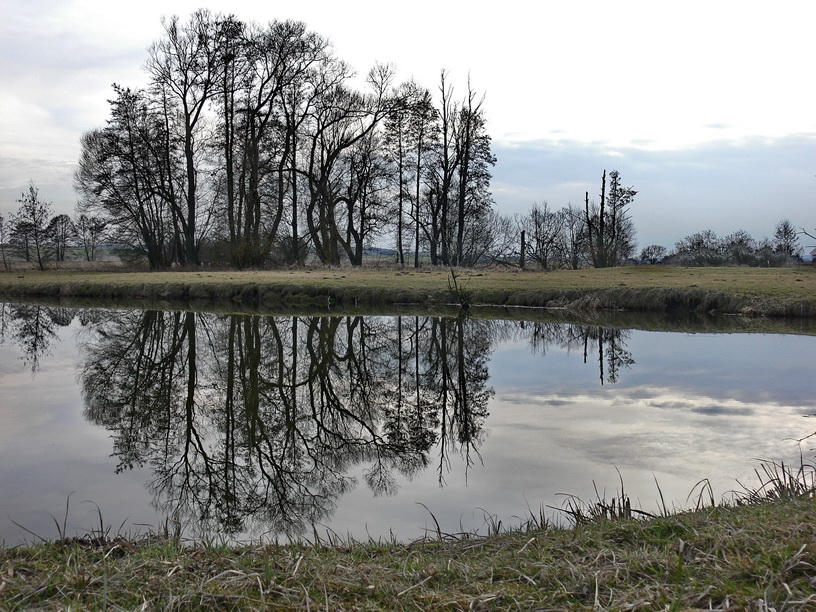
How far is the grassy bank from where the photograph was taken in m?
19.2

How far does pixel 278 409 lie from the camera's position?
8781mm

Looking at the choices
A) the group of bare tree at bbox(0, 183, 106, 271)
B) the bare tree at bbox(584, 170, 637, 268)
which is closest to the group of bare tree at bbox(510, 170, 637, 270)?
the bare tree at bbox(584, 170, 637, 268)

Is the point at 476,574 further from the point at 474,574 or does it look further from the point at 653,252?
the point at 653,252

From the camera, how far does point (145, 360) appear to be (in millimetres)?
12656

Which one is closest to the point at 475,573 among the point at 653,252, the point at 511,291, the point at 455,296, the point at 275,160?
the point at 455,296

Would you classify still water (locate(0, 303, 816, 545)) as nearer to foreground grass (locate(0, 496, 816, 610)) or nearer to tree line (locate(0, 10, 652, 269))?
foreground grass (locate(0, 496, 816, 610))

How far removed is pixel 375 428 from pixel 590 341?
26.9 ft

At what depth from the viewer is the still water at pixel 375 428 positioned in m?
5.24

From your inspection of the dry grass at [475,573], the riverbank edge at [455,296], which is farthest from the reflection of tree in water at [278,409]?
the riverbank edge at [455,296]

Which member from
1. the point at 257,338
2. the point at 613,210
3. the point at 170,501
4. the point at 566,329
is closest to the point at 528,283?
the point at 566,329

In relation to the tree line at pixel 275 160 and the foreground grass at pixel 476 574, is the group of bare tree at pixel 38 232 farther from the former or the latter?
Answer: the foreground grass at pixel 476 574

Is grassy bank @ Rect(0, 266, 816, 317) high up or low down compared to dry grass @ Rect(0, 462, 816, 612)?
up

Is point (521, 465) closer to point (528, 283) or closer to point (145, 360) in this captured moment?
point (145, 360)

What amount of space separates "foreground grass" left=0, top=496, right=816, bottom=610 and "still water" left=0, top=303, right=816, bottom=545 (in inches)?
49.1
